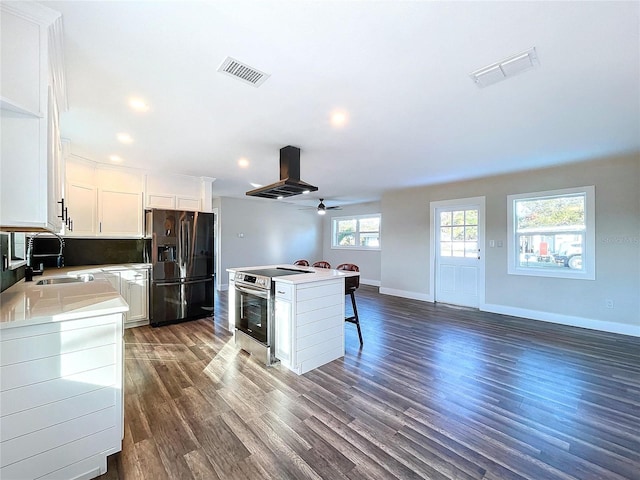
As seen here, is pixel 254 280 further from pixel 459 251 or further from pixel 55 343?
pixel 459 251

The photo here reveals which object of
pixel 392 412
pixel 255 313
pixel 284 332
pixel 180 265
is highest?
pixel 180 265

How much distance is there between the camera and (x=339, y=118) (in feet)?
8.56

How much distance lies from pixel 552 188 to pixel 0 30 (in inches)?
236

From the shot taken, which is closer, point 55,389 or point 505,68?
point 55,389

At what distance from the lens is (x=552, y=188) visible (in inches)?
171

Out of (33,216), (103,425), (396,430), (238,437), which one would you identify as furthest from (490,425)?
(33,216)

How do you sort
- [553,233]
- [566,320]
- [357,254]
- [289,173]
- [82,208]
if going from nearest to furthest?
[289,173], [82,208], [566,320], [553,233], [357,254]

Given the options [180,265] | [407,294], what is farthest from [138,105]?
[407,294]

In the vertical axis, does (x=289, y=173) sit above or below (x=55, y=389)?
above

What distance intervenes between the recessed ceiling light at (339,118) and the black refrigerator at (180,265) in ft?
9.33

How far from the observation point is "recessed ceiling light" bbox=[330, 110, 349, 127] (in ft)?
8.23

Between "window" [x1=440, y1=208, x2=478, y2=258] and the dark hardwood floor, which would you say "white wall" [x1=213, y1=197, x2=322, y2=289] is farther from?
"window" [x1=440, y1=208, x2=478, y2=258]

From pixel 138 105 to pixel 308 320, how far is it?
8.13ft

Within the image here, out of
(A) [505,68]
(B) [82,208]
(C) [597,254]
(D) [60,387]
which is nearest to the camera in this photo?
(D) [60,387]
